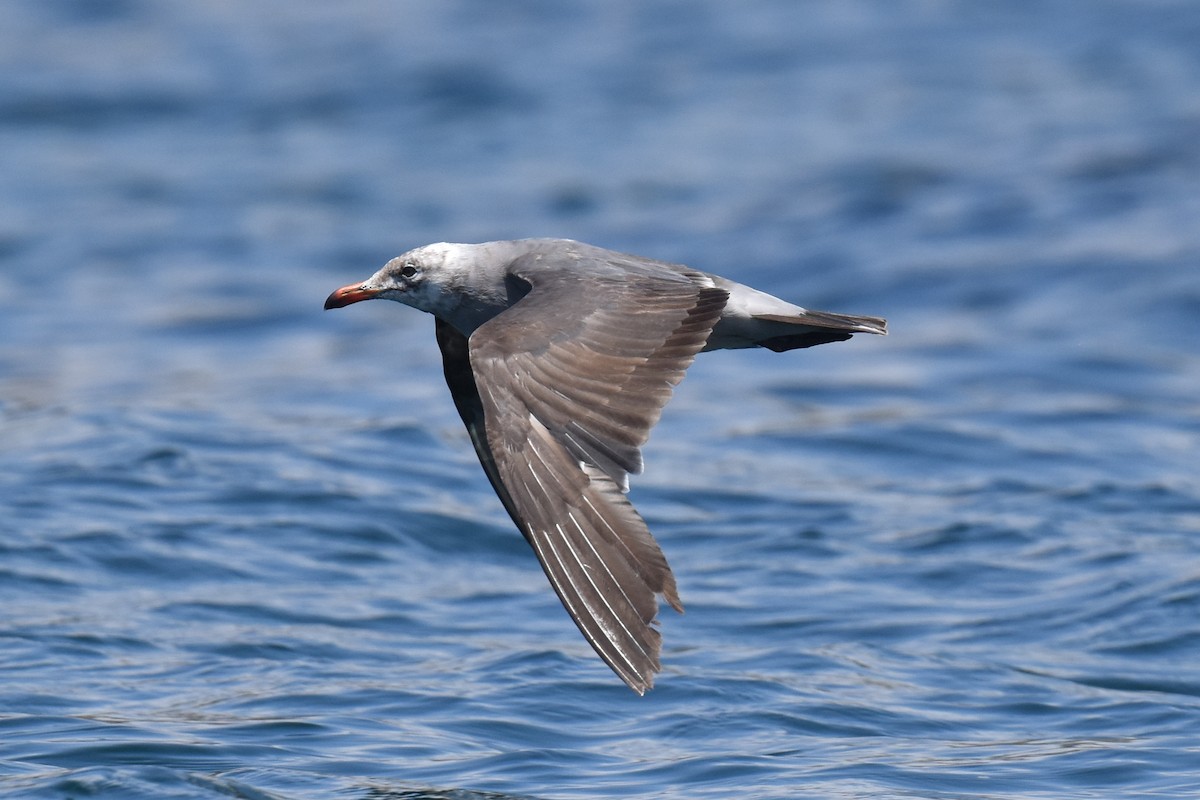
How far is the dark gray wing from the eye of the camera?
5.73 metres

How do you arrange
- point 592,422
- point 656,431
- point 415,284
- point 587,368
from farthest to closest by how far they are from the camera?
1. point 656,431
2. point 415,284
3. point 587,368
4. point 592,422

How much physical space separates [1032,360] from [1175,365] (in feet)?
3.34

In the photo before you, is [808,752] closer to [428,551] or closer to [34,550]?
[428,551]

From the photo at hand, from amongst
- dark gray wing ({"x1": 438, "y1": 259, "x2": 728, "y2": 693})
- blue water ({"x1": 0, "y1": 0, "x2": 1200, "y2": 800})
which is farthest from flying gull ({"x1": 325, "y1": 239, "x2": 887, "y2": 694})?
blue water ({"x1": 0, "y1": 0, "x2": 1200, "y2": 800})

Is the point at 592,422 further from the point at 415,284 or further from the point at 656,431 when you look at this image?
the point at 656,431

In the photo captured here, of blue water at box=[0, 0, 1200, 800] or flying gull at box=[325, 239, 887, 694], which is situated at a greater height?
flying gull at box=[325, 239, 887, 694]

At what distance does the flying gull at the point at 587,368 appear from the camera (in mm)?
5773

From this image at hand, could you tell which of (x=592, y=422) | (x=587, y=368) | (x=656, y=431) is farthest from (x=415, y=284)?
(x=656, y=431)

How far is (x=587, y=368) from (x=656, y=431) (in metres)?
6.32

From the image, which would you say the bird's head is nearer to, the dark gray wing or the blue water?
the dark gray wing

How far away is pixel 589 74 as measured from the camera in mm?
20797

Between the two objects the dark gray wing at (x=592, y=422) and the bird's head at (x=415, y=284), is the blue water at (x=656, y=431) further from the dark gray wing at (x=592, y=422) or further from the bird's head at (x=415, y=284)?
the bird's head at (x=415, y=284)

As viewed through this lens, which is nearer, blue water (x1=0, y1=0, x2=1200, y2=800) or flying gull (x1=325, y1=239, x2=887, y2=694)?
flying gull (x1=325, y1=239, x2=887, y2=694)

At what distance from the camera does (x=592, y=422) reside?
618cm
